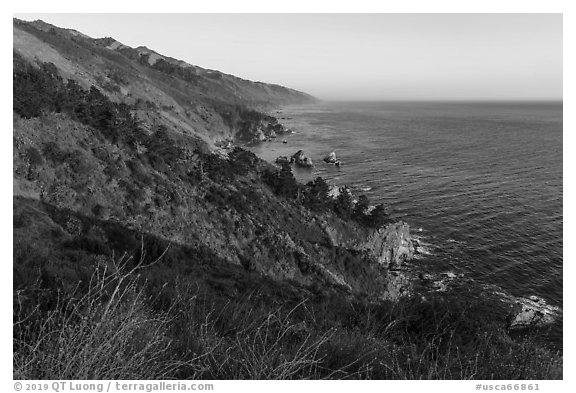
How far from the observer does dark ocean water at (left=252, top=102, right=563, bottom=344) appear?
122 ft

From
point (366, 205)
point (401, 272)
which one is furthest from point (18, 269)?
point (366, 205)

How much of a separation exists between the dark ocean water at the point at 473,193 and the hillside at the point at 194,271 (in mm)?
6602

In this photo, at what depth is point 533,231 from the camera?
43031 millimetres

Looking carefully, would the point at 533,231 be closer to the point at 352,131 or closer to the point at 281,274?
the point at 281,274

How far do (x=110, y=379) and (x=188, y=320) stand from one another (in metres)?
1.89

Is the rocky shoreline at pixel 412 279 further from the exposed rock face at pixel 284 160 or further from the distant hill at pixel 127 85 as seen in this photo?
the distant hill at pixel 127 85

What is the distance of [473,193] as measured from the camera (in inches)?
2217

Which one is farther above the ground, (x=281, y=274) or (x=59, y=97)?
(x=59, y=97)

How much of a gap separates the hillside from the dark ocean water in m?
6.60

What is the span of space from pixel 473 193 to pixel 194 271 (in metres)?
51.4

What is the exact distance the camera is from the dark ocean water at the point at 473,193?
122 feet

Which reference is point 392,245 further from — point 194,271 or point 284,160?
point 284,160

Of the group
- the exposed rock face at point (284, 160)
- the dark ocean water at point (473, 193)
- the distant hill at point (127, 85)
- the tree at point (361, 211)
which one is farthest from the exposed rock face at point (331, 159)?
the tree at point (361, 211)

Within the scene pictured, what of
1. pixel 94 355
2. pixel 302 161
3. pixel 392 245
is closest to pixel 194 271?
pixel 94 355
